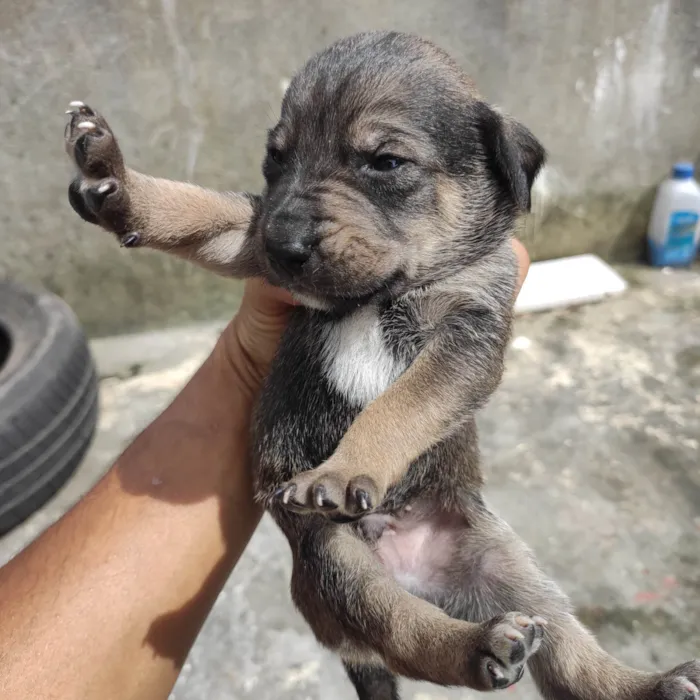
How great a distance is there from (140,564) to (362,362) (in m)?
1.04

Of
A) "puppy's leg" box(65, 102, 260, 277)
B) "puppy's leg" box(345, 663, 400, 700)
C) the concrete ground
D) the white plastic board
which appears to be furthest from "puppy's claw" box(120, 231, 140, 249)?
the white plastic board

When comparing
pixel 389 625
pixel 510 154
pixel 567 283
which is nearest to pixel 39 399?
pixel 389 625

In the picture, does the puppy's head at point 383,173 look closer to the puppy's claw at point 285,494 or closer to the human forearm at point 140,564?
the puppy's claw at point 285,494

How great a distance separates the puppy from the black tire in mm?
1950

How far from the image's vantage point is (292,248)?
172 cm

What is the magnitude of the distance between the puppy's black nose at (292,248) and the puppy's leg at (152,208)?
0.58m

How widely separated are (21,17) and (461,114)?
12.1 ft

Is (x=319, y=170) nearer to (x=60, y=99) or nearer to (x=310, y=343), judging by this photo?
(x=310, y=343)

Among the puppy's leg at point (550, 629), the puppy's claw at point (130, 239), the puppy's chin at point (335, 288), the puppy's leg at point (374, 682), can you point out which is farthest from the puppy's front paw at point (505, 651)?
the puppy's claw at point (130, 239)

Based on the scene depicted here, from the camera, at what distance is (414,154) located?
1.90 m

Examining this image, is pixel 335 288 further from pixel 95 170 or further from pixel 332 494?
pixel 95 170

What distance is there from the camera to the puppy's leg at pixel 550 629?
6.47 feet

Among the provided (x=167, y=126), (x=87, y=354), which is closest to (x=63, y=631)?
(x=87, y=354)

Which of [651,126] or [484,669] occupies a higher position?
[484,669]
